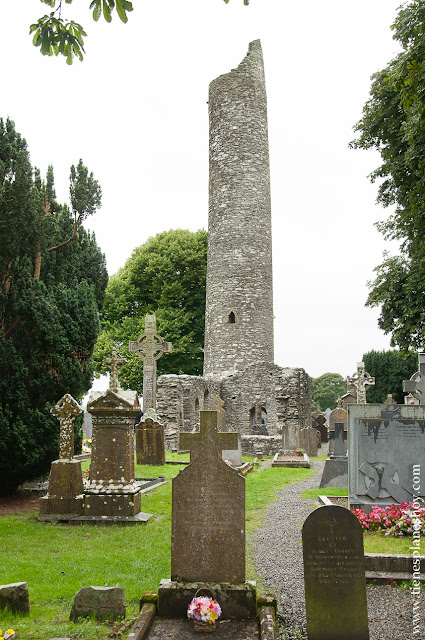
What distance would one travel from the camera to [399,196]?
41.7 ft

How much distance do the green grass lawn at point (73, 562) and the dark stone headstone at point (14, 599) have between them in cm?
6

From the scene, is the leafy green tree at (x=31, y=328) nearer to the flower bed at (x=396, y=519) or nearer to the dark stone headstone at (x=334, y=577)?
the flower bed at (x=396, y=519)

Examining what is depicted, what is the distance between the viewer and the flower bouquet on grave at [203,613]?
3.75m

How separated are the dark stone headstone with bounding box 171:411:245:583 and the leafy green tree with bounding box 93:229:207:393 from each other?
76.1 feet

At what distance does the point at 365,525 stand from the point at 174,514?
3.17 metres

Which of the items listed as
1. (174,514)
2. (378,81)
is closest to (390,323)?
(378,81)

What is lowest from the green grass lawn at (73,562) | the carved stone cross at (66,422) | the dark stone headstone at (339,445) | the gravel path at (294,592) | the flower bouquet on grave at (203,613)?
the gravel path at (294,592)

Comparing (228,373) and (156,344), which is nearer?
(156,344)

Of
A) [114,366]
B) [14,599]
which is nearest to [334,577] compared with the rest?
[14,599]

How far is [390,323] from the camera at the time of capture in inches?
622

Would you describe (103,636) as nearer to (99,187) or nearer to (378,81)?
(99,187)

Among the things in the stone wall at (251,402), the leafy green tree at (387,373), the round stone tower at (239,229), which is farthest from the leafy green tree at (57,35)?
the leafy green tree at (387,373)

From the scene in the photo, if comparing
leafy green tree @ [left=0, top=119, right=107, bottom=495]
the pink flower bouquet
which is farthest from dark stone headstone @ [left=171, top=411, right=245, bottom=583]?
leafy green tree @ [left=0, top=119, right=107, bottom=495]

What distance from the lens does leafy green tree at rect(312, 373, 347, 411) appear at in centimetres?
5166
